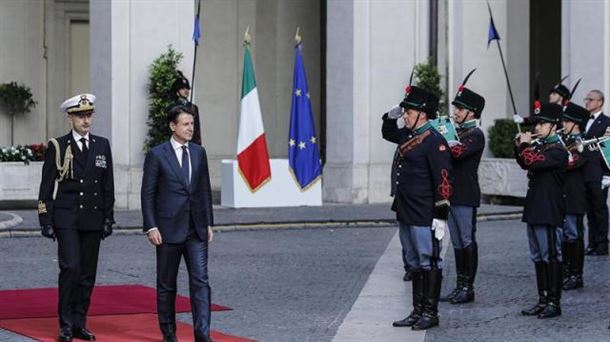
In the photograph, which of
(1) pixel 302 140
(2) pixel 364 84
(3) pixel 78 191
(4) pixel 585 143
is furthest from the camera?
(2) pixel 364 84

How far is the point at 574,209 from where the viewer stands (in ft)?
46.6

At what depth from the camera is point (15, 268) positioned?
50.6 ft

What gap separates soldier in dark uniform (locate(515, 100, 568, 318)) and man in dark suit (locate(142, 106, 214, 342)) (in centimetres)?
322

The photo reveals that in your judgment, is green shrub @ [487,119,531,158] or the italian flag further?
green shrub @ [487,119,531,158]

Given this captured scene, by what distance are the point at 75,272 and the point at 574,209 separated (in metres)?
5.67

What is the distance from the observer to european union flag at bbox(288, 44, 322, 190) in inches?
945

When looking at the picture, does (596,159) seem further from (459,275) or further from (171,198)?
(171,198)

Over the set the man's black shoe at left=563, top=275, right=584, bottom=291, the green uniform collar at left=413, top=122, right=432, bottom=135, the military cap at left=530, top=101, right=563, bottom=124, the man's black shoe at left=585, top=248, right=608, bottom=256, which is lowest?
the man's black shoe at left=563, top=275, right=584, bottom=291

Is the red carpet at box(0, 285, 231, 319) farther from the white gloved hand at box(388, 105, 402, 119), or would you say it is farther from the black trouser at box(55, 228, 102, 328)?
the white gloved hand at box(388, 105, 402, 119)

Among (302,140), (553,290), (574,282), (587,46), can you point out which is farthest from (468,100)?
(587,46)

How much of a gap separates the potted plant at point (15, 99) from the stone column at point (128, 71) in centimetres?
457

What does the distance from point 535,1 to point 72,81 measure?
37.6ft

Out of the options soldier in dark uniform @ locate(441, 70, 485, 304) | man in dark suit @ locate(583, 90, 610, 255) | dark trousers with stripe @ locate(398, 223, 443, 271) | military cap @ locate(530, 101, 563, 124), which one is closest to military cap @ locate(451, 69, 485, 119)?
soldier in dark uniform @ locate(441, 70, 485, 304)

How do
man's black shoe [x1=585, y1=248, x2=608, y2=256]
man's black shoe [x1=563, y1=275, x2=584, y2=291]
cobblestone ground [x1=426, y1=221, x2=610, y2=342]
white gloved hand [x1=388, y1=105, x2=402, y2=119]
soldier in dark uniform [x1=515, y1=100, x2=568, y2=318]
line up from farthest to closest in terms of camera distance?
man's black shoe [x1=585, y1=248, x2=608, y2=256] → man's black shoe [x1=563, y1=275, x2=584, y2=291] → white gloved hand [x1=388, y1=105, x2=402, y2=119] → soldier in dark uniform [x1=515, y1=100, x2=568, y2=318] → cobblestone ground [x1=426, y1=221, x2=610, y2=342]
